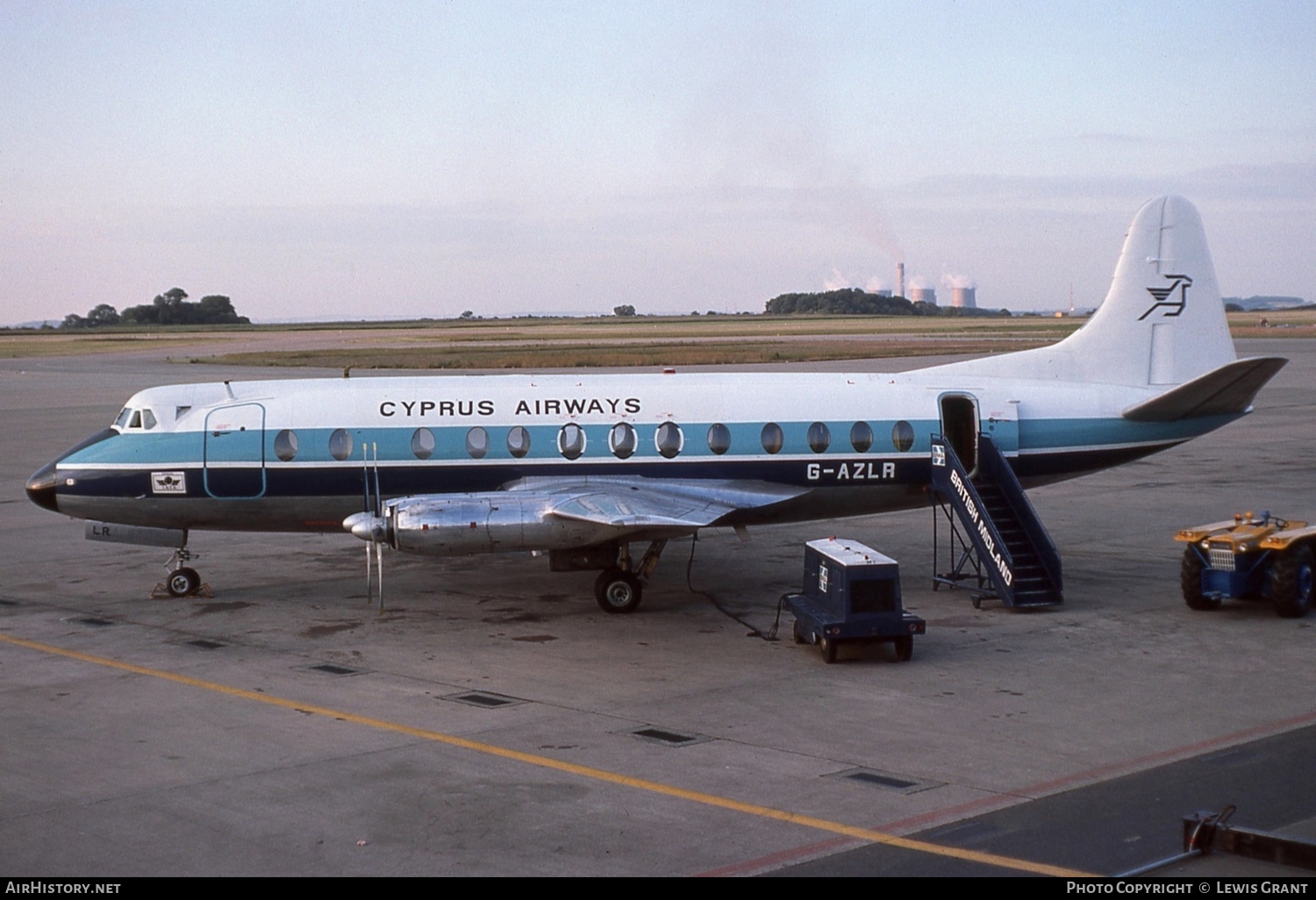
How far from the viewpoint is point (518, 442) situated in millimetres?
21719

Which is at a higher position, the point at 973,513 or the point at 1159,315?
the point at 1159,315

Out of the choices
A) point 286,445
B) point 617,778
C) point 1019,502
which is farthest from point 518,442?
point 617,778

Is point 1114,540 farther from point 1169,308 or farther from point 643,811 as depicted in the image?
point 643,811

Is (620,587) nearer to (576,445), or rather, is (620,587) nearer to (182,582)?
(576,445)

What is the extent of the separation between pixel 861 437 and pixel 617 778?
10815 mm

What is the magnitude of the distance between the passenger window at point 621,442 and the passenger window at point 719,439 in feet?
4.41

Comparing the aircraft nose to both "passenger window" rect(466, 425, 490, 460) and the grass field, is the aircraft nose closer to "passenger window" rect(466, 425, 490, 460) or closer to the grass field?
"passenger window" rect(466, 425, 490, 460)

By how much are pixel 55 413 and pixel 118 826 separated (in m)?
50.9

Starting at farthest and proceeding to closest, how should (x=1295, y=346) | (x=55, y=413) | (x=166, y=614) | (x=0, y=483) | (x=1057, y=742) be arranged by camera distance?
(x=1295, y=346) → (x=55, y=413) → (x=0, y=483) → (x=166, y=614) → (x=1057, y=742)

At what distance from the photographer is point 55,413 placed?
187 feet

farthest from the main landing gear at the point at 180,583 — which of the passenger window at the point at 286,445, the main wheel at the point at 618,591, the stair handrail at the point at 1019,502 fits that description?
the stair handrail at the point at 1019,502

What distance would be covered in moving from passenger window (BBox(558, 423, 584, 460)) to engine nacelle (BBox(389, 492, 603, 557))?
8.78ft

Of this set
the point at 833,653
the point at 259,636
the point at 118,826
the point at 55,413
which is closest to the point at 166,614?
the point at 259,636

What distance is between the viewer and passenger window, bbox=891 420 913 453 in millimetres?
22391
